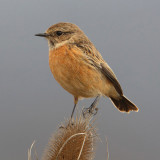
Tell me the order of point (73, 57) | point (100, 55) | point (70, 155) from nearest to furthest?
point (70, 155), point (73, 57), point (100, 55)

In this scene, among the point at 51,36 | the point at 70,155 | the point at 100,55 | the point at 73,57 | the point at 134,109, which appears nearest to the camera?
the point at 70,155

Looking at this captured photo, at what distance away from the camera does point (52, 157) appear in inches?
182

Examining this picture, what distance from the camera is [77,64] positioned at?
17.9 feet

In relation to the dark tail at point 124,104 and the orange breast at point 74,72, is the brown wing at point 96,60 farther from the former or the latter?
the dark tail at point 124,104

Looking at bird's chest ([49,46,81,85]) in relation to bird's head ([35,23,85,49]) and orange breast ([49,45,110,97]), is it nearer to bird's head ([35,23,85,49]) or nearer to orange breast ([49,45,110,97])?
orange breast ([49,45,110,97])

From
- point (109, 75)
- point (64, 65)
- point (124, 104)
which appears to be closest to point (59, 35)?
point (64, 65)

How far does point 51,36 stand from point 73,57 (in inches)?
30.7

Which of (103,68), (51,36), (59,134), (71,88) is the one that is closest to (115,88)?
(103,68)

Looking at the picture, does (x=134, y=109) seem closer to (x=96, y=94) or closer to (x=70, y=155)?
(x=96, y=94)

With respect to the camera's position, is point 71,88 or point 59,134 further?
point 71,88

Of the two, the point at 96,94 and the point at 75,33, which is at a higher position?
the point at 75,33

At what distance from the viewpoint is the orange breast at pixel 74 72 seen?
5363 millimetres

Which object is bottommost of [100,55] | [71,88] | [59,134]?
[59,134]

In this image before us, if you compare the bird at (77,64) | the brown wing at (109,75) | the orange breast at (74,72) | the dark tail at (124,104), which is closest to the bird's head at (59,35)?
the bird at (77,64)
